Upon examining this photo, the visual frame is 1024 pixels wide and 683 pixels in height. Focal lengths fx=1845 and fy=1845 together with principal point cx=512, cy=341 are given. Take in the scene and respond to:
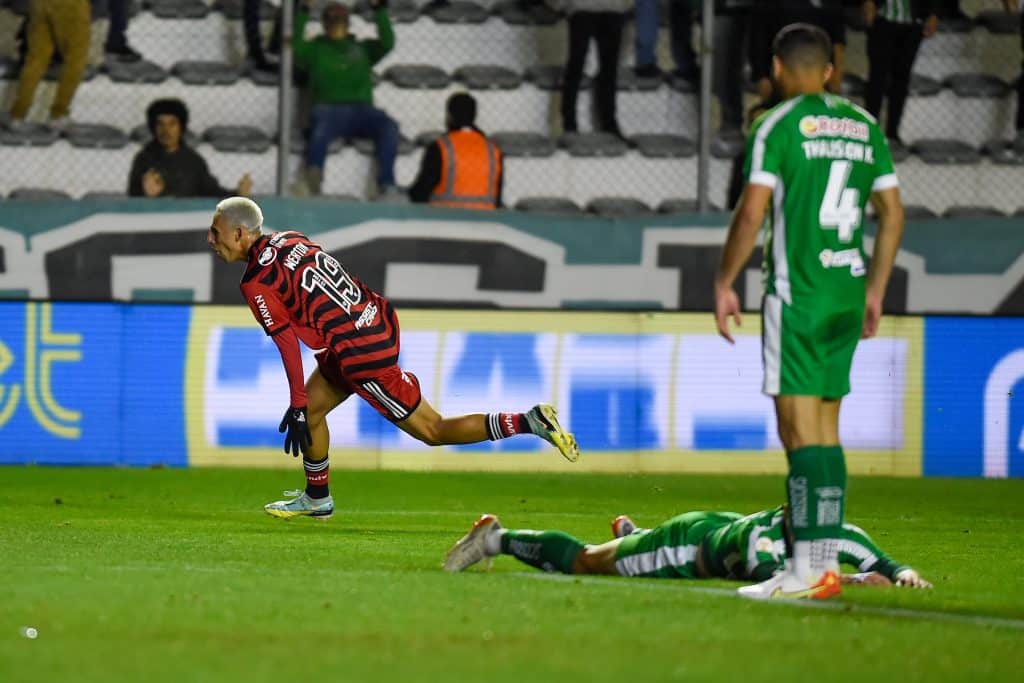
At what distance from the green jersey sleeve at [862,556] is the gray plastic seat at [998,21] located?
1148 cm

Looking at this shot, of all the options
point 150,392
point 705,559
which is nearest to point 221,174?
point 150,392

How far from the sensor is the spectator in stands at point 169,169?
1555 centimetres

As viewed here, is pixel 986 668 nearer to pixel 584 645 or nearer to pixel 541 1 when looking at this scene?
pixel 584 645

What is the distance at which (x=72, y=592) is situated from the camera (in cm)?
655

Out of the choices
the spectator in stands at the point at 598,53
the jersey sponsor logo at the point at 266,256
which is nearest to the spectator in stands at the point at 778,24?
the spectator in stands at the point at 598,53

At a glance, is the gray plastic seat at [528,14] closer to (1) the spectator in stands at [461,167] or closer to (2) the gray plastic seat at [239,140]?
(1) the spectator in stands at [461,167]

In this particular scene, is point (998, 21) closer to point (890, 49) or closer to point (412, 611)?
point (890, 49)

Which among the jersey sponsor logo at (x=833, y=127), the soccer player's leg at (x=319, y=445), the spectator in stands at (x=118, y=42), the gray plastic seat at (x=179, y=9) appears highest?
the gray plastic seat at (x=179, y=9)

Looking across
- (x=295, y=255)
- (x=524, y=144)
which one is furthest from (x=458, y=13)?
(x=295, y=255)

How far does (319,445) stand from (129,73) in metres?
7.07

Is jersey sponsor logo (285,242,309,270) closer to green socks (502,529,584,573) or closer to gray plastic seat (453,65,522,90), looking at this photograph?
green socks (502,529,584,573)

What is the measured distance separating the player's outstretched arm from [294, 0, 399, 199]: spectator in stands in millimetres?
9371

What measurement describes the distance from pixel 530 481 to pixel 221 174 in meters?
4.15

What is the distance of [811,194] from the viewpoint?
22.7 ft
